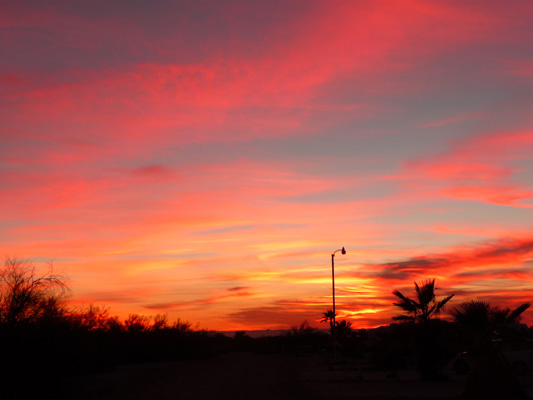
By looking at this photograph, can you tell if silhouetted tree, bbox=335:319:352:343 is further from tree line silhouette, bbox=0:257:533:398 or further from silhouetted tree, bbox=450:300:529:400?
silhouetted tree, bbox=450:300:529:400

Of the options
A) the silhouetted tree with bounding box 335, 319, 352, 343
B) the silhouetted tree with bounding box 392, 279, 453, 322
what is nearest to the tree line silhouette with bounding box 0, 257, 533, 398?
the silhouetted tree with bounding box 392, 279, 453, 322

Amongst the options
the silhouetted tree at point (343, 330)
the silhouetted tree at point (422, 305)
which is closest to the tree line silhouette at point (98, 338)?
the silhouetted tree at point (422, 305)

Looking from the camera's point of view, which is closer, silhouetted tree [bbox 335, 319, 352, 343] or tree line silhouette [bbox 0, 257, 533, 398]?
tree line silhouette [bbox 0, 257, 533, 398]

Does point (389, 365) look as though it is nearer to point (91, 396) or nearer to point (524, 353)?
point (524, 353)

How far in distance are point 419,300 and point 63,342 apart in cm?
1775

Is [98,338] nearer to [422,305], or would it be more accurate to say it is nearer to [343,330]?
[422,305]

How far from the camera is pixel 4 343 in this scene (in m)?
20.8

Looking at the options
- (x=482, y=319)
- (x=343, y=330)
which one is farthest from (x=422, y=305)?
(x=343, y=330)

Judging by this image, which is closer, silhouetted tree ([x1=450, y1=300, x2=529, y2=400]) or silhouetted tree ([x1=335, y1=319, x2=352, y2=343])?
silhouetted tree ([x1=450, y1=300, x2=529, y2=400])

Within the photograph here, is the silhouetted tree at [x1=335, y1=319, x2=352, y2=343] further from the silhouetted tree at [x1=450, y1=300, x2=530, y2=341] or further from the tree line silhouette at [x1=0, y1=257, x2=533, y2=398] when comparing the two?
the silhouetted tree at [x1=450, y1=300, x2=530, y2=341]

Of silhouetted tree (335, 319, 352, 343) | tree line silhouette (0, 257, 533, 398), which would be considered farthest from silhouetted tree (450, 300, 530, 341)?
silhouetted tree (335, 319, 352, 343)

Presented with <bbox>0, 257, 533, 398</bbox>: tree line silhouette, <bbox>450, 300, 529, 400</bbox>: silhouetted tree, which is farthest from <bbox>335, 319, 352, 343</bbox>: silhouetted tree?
<bbox>450, 300, 529, 400</bbox>: silhouetted tree

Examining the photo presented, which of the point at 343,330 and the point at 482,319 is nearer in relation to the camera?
the point at 482,319

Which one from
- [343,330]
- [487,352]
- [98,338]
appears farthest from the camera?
[343,330]
